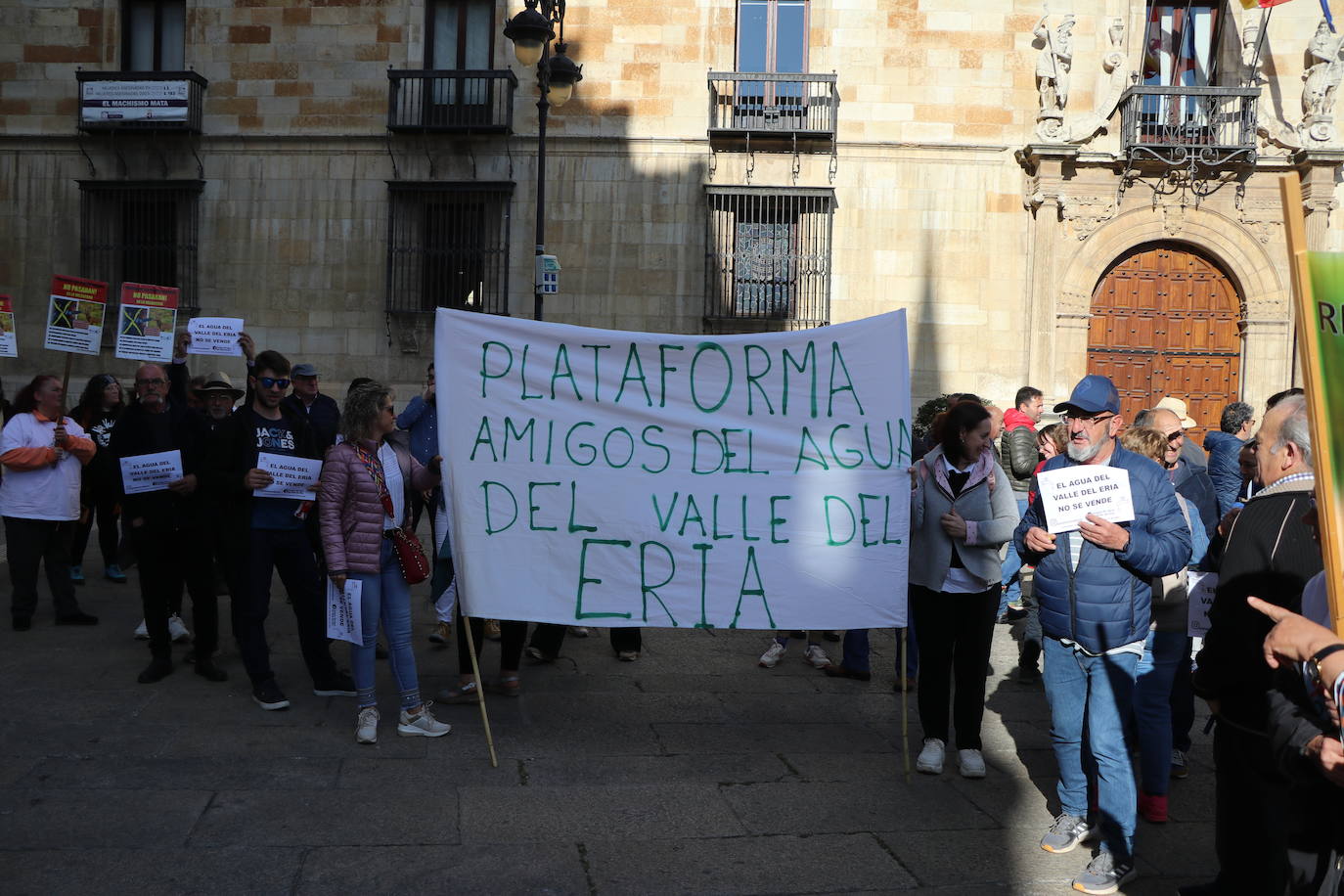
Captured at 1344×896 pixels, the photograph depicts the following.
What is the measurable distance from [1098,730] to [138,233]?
54.8ft

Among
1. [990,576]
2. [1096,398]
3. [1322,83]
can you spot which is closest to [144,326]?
[990,576]

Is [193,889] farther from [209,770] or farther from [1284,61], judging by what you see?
[1284,61]

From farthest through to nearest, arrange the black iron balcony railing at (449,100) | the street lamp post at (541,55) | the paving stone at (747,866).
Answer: the black iron balcony railing at (449,100), the street lamp post at (541,55), the paving stone at (747,866)

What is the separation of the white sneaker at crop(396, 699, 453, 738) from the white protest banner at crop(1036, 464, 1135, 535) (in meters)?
3.24

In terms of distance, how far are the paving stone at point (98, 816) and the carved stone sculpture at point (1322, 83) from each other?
1644 cm

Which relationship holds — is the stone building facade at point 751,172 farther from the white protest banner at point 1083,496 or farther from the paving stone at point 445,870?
the paving stone at point 445,870

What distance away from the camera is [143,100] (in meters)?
16.7

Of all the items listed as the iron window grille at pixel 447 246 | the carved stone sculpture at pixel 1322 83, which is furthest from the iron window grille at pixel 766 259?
the carved stone sculpture at pixel 1322 83

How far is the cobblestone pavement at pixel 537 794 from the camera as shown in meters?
4.21

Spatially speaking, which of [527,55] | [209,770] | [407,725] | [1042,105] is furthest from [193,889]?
[1042,105]

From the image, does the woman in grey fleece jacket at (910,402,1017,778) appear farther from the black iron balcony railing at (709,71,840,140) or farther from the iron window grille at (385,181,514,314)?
the iron window grille at (385,181,514,314)

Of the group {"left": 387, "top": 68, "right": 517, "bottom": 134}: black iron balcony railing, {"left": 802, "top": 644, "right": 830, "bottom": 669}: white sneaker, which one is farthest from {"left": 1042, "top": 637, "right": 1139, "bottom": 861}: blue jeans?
{"left": 387, "top": 68, "right": 517, "bottom": 134}: black iron balcony railing

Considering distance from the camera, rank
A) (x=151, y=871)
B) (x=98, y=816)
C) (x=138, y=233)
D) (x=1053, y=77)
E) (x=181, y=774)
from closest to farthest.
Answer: (x=151, y=871), (x=98, y=816), (x=181, y=774), (x=1053, y=77), (x=138, y=233)

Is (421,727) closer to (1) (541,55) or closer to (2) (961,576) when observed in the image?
(2) (961,576)
